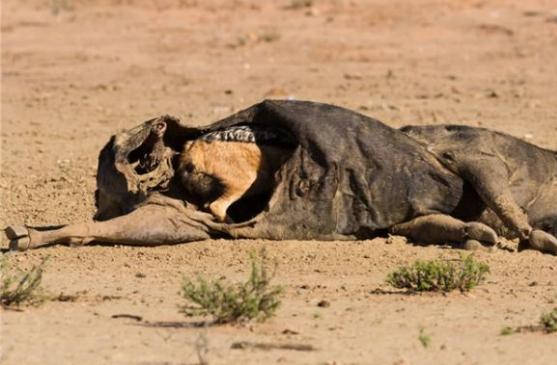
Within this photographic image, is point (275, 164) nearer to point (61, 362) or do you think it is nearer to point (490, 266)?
point (490, 266)

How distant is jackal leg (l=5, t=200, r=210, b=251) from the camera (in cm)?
911

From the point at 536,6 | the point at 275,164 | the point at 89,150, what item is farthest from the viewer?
the point at 536,6

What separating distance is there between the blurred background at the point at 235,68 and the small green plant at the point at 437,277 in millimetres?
3158

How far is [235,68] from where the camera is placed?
17.8 m

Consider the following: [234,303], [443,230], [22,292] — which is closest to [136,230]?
[22,292]

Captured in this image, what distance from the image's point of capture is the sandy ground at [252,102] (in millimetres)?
6965

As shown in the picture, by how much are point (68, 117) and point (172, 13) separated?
6.93 metres

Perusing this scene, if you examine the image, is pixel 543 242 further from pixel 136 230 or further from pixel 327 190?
pixel 136 230

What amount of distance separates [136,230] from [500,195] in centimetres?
226

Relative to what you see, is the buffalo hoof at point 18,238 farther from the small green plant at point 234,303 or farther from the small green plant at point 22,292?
the small green plant at point 234,303

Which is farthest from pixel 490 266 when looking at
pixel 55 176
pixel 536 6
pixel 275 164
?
pixel 536 6

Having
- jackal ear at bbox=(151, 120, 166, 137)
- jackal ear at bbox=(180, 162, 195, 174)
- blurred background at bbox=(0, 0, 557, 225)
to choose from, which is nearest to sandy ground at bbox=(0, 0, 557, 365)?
blurred background at bbox=(0, 0, 557, 225)

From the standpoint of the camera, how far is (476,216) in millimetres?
9578

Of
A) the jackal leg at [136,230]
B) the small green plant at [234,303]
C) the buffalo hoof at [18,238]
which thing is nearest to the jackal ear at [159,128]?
the jackal leg at [136,230]
